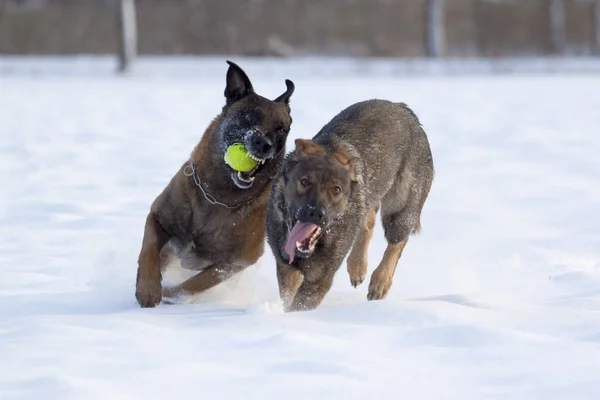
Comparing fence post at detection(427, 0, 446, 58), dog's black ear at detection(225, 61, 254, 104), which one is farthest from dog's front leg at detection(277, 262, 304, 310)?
fence post at detection(427, 0, 446, 58)

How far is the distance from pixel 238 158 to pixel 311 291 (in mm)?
1091

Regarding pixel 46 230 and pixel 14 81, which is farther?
pixel 14 81

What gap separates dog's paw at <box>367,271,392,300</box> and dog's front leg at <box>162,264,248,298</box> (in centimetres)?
84

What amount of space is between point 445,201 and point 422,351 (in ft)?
16.9

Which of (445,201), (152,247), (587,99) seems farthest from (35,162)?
(587,99)

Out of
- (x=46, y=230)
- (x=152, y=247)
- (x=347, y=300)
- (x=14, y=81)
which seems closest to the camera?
(x=152, y=247)

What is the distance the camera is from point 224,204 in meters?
6.68

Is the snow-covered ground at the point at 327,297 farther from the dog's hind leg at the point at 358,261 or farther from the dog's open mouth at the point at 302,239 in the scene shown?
the dog's open mouth at the point at 302,239

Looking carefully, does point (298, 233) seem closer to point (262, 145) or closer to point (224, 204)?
point (262, 145)

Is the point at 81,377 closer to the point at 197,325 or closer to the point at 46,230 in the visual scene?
the point at 197,325

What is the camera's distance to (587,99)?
59.4 ft

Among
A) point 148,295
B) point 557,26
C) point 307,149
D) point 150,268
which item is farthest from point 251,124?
point 557,26

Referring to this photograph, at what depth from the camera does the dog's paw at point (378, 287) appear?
673 centimetres

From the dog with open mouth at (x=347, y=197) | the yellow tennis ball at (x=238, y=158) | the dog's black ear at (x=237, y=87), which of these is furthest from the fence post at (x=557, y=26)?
the yellow tennis ball at (x=238, y=158)
